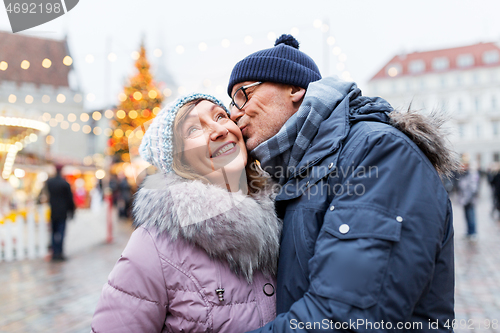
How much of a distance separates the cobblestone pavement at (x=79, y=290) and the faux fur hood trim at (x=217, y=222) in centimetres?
304

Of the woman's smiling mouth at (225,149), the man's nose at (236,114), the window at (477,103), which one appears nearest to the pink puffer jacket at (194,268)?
the woman's smiling mouth at (225,149)

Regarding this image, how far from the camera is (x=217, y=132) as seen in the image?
1.72 meters

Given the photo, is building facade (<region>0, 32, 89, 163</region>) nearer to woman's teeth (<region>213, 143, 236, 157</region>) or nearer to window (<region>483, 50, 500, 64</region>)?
woman's teeth (<region>213, 143, 236, 157</region>)

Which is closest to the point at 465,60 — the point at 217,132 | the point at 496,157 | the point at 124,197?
the point at 496,157

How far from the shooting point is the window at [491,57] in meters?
44.6

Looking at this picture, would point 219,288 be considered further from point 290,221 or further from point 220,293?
point 290,221

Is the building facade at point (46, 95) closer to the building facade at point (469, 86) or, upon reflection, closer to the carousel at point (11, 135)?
the carousel at point (11, 135)

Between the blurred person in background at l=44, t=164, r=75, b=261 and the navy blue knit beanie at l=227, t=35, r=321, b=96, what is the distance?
7.05 metres

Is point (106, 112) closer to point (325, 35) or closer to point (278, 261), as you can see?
point (325, 35)

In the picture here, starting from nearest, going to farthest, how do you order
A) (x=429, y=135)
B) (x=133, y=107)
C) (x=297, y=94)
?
1. (x=429, y=135)
2. (x=297, y=94)
3. (x=133, y=107)

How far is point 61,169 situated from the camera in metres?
7.85

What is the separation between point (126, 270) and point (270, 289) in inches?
23.5

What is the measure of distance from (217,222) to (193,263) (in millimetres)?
193

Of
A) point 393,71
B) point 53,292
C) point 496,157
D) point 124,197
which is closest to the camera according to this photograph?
point 53,292
